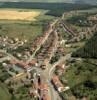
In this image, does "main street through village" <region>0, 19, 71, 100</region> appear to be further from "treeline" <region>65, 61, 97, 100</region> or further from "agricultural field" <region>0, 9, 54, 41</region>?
"agricultural field" <region>0, 9, 54, 41</region>

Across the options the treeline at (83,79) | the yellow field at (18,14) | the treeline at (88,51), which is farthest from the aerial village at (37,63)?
the yellow field at (18,14)

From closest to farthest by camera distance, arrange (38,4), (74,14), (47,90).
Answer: (47,90)
(74,14)
(38,4)

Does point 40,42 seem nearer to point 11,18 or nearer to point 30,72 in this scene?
point 30,72

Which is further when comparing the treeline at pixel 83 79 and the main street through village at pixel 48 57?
the main street through village at pixel 48 57

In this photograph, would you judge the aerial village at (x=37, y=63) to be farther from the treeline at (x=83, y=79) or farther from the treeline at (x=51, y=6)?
the treeline at (x=51, y=6)

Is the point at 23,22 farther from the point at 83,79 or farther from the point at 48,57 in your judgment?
the point at 83,79

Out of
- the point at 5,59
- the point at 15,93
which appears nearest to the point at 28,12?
the point at 5,59

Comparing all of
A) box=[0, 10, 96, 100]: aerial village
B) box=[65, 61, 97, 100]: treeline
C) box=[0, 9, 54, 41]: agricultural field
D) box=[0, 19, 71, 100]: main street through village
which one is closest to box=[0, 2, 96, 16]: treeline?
box=[0, 9, 54, 41]: agricultural field

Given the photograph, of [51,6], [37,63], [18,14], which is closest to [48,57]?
[37,63]
